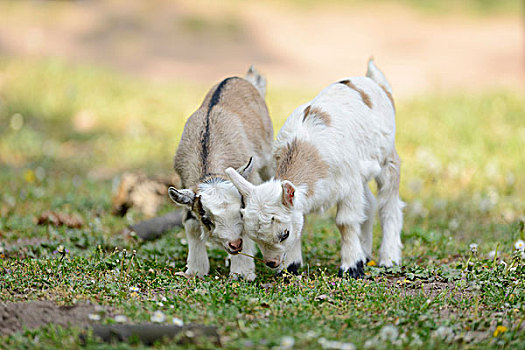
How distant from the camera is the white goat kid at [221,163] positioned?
17.8ft

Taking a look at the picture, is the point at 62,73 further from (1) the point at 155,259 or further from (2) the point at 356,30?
(2) the point at 356,30

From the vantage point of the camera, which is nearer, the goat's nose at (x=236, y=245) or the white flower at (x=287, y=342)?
the white flower at (x=287, y=342)

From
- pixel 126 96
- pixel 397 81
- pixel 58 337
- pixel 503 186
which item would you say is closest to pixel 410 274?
pixel 58 337

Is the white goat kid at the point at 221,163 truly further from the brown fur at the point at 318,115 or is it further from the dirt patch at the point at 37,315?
the dirt patch at the point at 37,315

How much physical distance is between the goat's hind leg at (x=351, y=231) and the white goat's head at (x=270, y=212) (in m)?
0.72

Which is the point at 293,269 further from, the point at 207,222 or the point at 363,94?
the point at 363,94

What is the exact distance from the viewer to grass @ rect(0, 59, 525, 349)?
4.38 meters

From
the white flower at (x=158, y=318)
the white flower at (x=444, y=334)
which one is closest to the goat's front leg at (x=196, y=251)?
the white flower at (x=158, y=318)

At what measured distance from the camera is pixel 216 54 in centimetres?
2044

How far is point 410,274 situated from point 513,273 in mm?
896

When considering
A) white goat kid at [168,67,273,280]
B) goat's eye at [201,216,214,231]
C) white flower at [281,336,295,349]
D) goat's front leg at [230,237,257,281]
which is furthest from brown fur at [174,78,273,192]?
white flower at [281,336,295,349]

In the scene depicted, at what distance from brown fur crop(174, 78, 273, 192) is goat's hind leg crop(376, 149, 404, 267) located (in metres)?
1.32

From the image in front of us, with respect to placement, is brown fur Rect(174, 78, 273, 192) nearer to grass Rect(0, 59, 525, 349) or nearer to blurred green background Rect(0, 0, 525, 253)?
grass Rect(0, 59, 525, 349)

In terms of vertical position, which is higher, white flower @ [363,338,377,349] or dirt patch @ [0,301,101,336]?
white flower @ [363,338,377,349]
